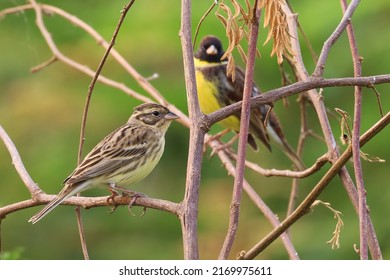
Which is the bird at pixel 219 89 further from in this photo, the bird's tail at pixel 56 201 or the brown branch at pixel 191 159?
the brown branch at pixel 191 159

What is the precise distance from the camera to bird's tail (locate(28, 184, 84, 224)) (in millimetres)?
1905

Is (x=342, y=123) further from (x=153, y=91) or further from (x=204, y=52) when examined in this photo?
(x=204, y=52)

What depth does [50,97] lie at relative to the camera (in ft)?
21.3

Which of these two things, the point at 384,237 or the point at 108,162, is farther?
the point at 384,237

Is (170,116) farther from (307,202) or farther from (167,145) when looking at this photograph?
(167,145)

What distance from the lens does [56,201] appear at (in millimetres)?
1922

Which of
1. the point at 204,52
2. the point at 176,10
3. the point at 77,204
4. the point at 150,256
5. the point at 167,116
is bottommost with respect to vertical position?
the point at 150,256

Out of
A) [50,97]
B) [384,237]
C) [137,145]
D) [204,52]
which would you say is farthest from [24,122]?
[137,145]

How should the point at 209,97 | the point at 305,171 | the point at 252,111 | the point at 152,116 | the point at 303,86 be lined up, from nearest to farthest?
the point at 303,86 → the point at 305,171 → the point at 152,116 → the point at 209,97 → the point at 252,111

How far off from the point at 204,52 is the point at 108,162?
2050 mm

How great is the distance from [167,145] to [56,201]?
4.18 meters

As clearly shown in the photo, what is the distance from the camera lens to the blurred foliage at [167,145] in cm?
514

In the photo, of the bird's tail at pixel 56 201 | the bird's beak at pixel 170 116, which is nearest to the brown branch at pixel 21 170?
the bird's tail at pixel 56 201

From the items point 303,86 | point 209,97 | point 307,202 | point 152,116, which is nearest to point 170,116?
point 152,116
